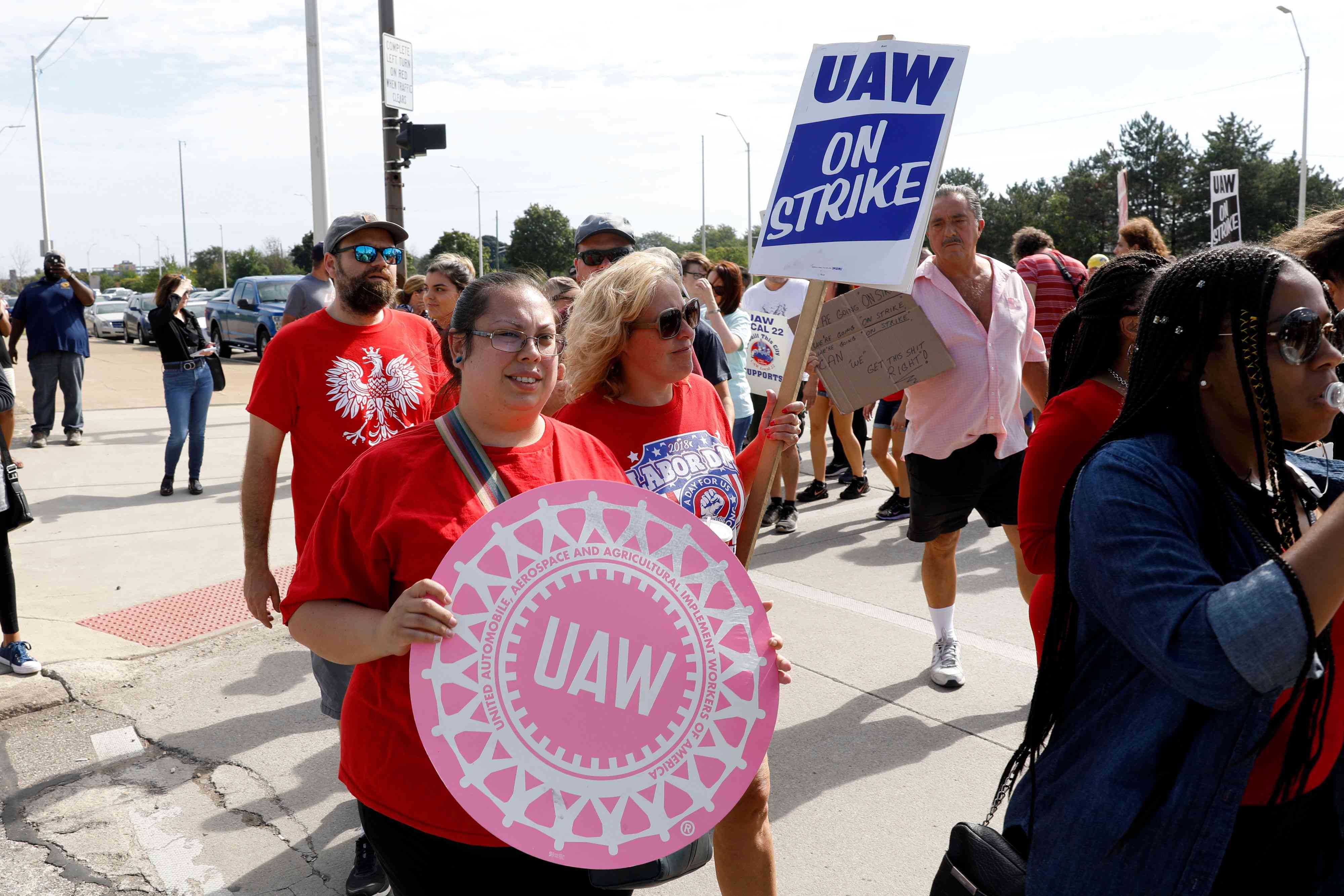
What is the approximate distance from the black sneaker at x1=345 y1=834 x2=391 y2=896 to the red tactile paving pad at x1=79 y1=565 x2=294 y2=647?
2479mm

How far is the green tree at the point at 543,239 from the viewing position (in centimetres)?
4725

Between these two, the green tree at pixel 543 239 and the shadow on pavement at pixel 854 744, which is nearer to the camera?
the shadow on pavement at pixel 854 744

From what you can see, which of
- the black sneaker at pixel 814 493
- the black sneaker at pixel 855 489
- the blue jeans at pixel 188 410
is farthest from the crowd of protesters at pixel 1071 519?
the blue jeans at pixel 188 410

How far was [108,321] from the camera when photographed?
31.8 m

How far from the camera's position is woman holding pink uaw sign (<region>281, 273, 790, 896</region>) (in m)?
1.87

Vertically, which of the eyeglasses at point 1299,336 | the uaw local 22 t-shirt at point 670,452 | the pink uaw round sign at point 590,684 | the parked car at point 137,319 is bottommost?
the parked car at point 137,319

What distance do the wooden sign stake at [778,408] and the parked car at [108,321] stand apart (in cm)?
3161

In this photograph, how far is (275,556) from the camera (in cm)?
683

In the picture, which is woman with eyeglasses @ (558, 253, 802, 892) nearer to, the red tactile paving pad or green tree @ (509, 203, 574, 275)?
the red tactile paving pad

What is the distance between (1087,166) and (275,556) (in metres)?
68.9

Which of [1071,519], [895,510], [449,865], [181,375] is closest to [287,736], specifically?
[449,865]

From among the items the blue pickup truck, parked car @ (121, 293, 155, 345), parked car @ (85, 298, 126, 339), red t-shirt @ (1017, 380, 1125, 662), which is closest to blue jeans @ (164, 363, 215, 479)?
red t-shirt @ (1017, 380, 1125, 662)

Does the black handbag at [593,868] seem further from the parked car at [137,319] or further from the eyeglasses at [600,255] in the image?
the parked car at [137,319]

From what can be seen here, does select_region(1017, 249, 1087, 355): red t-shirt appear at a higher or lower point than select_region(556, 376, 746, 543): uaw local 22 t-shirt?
higher
